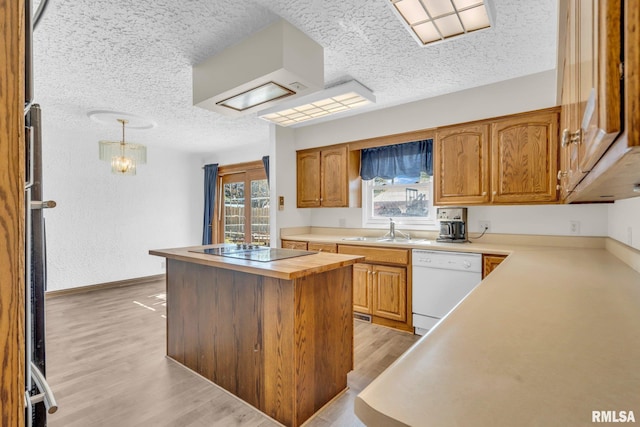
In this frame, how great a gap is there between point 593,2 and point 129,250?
6117 millimetres

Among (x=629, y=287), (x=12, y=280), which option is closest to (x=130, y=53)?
(x=12, y=280)

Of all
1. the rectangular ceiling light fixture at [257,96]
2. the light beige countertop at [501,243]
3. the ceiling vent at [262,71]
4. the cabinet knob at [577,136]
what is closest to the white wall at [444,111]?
the light beige countertop at [501,243]

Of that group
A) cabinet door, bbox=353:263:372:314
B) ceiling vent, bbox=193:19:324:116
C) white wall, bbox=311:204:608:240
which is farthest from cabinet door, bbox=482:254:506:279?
ceiling vent, bbox=193:19:324:116

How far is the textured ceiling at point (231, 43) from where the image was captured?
1908mm

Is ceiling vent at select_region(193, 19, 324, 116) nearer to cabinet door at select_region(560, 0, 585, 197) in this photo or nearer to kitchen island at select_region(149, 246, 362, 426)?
kitchen island at select_region(149, 246, 362, 426)

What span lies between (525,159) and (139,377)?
12.0 feet

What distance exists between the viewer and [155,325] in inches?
136

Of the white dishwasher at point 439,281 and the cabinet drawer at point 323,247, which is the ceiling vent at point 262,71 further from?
the white dishwasher at point 439,281

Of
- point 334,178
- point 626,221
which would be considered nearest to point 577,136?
point 626,221

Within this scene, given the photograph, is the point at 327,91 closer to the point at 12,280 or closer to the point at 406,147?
the point at 406,147

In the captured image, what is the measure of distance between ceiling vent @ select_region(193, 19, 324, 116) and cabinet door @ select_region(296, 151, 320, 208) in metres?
1.75

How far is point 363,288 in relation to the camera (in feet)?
11.3

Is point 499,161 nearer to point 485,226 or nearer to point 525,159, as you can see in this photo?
point 525,159

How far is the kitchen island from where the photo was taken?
1.79 m
